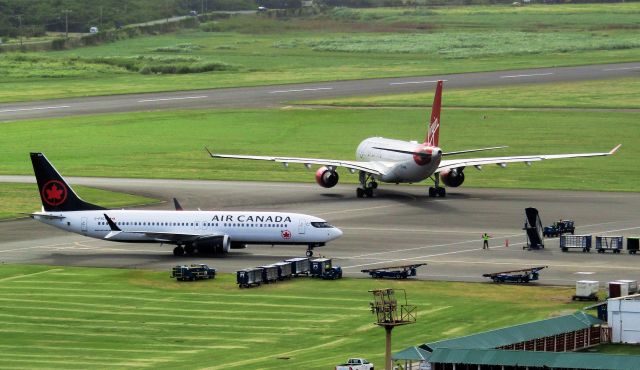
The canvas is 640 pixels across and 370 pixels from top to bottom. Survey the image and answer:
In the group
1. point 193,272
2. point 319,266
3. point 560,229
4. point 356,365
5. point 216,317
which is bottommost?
point 216,317

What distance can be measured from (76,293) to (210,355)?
23107 millimetres

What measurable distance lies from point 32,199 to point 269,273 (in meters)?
50.3

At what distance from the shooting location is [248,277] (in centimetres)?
11225

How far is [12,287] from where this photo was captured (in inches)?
4451

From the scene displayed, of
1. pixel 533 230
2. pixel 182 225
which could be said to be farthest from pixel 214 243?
pixel 533 230

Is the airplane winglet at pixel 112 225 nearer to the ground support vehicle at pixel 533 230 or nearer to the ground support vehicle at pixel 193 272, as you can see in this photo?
the ground support vehicle at pixel 193 272

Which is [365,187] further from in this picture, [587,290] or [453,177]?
[587,290]

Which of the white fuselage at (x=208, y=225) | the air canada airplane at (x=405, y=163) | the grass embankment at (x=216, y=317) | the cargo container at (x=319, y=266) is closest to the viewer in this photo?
the grass embankment at (x=216, y=317)

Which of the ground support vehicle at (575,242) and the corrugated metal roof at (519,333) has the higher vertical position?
the corrugated metal roof at (519,333)

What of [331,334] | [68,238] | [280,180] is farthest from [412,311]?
[280,180]

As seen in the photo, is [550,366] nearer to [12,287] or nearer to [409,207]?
[12,287]

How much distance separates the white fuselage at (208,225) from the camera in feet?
413

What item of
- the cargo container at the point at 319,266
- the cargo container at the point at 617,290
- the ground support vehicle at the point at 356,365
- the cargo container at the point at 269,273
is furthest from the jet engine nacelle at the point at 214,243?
the ground support vehicle at the point at 356,365

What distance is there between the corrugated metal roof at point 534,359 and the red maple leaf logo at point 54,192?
61.2 meters
